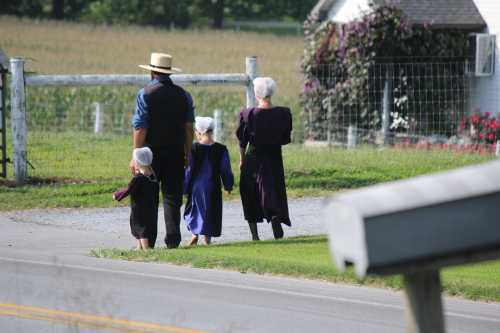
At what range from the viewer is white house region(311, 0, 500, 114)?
83.6 ft

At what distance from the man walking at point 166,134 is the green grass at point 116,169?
3598 millimetres

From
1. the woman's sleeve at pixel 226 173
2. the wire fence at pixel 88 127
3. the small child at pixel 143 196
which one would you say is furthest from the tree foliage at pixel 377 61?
the small child at pixel 143 196

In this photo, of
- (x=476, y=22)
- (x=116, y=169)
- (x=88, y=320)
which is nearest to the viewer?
(x=88, y=320)

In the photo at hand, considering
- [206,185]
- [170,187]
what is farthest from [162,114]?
[206,185]

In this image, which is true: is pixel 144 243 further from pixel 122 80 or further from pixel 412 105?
pixel 412 105

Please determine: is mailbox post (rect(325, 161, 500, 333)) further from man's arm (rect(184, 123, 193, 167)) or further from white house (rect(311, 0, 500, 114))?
white house (rect(311, 0, 500, 114))

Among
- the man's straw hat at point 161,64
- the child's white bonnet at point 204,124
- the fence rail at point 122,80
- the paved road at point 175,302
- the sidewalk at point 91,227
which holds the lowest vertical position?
the sidewalk at point 91,227

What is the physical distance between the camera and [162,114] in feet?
39.8

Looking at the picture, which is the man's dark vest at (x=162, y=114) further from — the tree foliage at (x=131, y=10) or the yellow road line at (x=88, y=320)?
the tree foliage at (x=131, y=10)

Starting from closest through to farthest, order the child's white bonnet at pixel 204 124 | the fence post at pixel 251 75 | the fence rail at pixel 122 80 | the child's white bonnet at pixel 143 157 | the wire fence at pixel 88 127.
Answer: the child's white bonnet at pixel 143 157 → the child's white bonnet at pixel 204 124 → the fence rail at pixel 122 80 → the fence post at pixel 251 75 → the wire fence at pixel 88 127

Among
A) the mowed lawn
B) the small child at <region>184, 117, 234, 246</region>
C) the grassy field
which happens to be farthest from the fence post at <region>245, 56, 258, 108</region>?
the mowed lawn

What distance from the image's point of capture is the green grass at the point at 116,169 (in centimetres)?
1594

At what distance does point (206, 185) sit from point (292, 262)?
216 centimetres

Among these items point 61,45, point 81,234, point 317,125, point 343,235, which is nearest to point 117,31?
point 61,45
